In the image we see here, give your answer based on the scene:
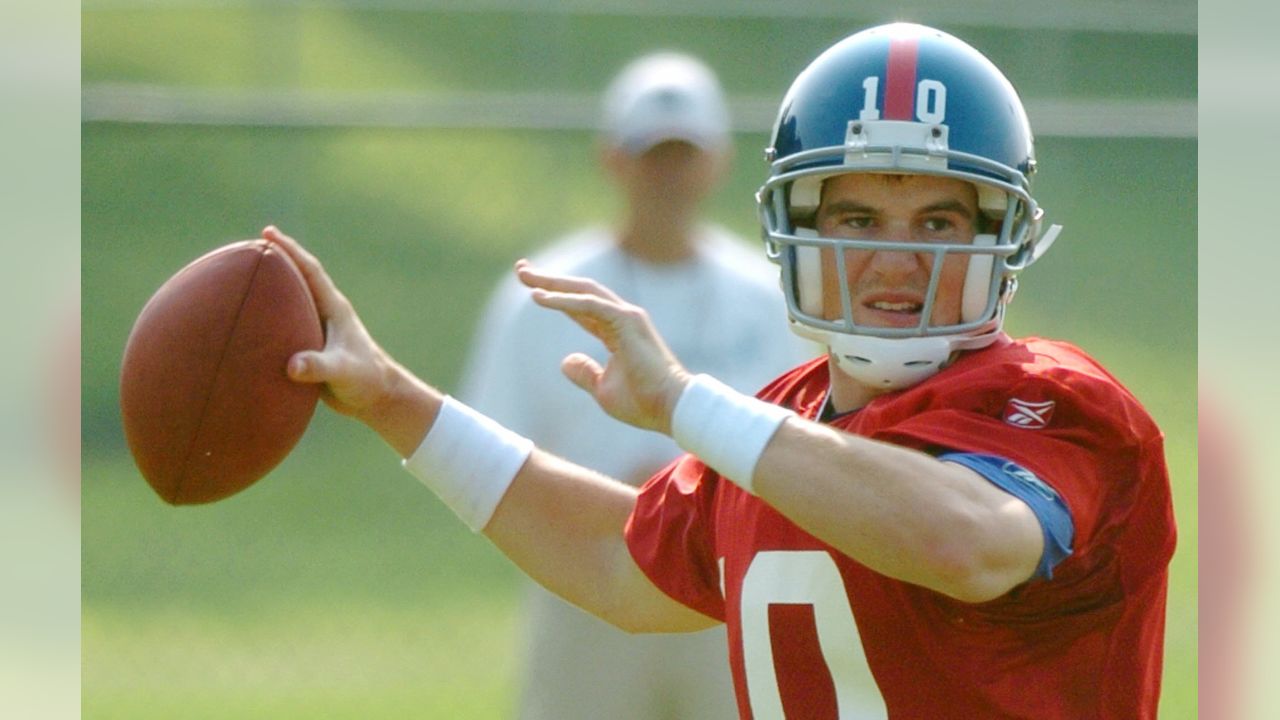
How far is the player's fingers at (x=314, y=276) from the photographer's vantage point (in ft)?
8.12

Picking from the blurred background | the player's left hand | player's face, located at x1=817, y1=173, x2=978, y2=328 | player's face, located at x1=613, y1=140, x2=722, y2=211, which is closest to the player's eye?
player's face, located at x1=817, y1=173, x2=978, y2=328

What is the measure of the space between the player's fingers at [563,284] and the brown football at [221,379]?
0.31m

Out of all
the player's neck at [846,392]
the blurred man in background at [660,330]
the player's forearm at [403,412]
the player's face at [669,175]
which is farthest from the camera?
the player's face at [669,175]

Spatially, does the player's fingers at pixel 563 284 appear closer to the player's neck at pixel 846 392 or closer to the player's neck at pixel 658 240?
the player's neck at pixel 846 392

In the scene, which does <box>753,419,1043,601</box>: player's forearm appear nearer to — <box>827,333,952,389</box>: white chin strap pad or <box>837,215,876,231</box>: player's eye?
<box>827,333,952,389</box>: white chin strap pad

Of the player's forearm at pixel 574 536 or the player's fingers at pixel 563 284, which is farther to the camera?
the player's forearm at pixel 574 536

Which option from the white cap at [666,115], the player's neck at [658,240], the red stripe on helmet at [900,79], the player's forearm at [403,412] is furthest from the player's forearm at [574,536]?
the white cap at [666,115]

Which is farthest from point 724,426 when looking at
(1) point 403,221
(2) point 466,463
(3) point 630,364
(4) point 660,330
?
(1) point 403,221

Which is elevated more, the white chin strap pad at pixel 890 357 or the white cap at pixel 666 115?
the white cap at pixel 666 115

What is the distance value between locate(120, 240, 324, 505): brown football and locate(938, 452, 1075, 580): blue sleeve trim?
932mm

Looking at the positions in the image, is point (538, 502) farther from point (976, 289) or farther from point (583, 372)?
point (976, 289)

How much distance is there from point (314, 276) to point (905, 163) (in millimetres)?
854

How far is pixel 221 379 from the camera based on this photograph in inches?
94.2
